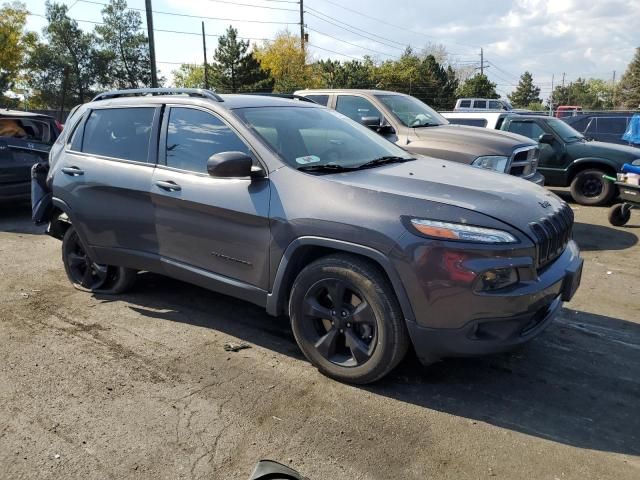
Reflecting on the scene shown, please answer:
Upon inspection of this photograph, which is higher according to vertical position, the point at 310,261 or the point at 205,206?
the point at 205,206

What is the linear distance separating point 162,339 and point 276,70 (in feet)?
190

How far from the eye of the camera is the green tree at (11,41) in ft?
136

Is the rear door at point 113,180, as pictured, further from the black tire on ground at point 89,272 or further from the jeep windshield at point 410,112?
the jeep windshield at point 410,112

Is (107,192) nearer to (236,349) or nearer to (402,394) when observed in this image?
(236,349)

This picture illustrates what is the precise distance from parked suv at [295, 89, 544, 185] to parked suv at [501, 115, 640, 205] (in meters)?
2.50

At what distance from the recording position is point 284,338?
4.19m

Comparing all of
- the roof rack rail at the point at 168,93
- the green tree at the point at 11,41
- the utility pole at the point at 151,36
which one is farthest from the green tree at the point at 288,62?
the roof rack rail at the point at 168,93

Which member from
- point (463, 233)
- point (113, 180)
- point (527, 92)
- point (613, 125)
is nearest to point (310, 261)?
point (463, 233)

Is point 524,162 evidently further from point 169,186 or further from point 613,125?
point 613,125

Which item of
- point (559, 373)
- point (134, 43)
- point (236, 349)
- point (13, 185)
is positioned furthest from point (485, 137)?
point (134, 43)

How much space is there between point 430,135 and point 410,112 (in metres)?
0.96

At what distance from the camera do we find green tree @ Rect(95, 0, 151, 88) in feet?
169

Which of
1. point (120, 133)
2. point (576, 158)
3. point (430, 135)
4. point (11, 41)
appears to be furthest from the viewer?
point (11, 41)

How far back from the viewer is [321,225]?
3336 millimetres
